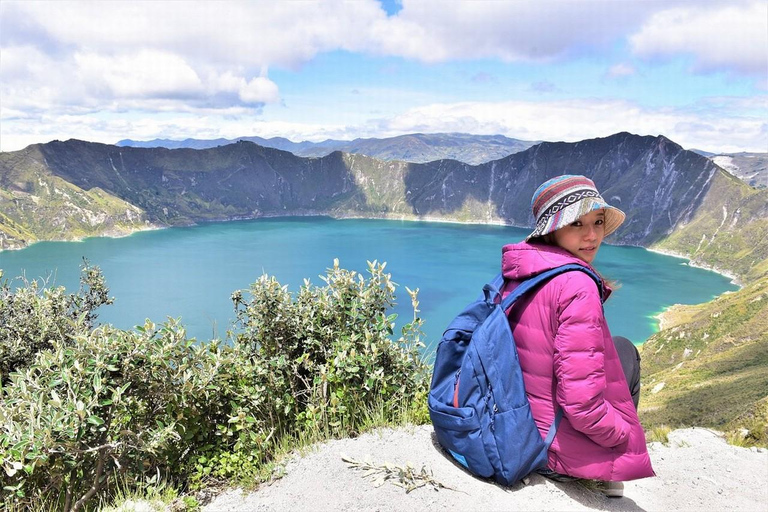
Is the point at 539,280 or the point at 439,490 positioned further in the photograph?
the point at 439,490

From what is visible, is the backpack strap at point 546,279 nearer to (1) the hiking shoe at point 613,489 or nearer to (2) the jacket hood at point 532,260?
(2) the jacket hood at point 532,260

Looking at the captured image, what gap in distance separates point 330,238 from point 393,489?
188284 mm

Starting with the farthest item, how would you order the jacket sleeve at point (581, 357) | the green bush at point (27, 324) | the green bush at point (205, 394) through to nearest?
1. the green bush at point (27, 324)
2. the green bush at point (205, 394)
3. the jacket sleeve at point (581, 357)

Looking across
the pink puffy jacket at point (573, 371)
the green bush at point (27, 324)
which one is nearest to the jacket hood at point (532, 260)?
the pink puffy jacket at point (573, 371)

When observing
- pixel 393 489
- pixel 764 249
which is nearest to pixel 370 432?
pixel 393 489

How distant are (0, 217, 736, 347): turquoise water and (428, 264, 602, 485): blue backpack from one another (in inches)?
2355

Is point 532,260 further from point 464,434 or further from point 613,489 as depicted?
point 613,489

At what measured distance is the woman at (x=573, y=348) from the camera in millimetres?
3447

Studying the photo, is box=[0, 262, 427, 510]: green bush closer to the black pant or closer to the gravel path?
the gravel path

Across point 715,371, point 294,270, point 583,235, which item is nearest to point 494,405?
point 583,235

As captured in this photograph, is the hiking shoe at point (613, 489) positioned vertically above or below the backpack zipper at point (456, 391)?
below

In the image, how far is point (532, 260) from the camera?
12.3 ft

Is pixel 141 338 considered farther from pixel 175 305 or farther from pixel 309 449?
pixel 175 305

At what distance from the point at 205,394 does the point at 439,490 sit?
8.46 ft
